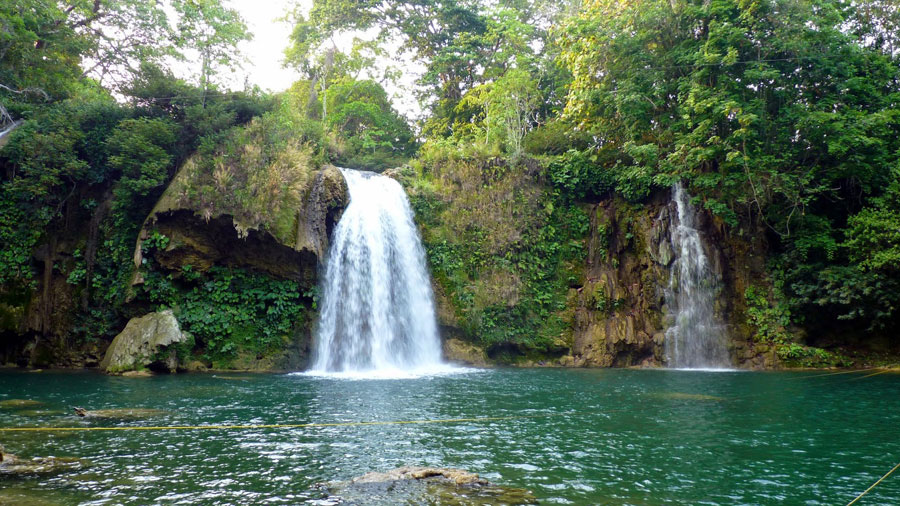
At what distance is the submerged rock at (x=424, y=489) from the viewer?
398 cm

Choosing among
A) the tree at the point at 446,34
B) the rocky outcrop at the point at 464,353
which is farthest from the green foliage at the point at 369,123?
the rocky outcrop at the point at 464,353

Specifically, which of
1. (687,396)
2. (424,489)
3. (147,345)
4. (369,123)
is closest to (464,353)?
(687,396)

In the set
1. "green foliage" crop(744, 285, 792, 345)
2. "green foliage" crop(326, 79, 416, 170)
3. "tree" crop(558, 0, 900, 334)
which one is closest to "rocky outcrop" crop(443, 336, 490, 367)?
"tree" crop(558, 0, 900, 334)

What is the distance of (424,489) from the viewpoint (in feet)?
13.9

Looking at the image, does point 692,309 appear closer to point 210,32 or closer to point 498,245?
point 498,245

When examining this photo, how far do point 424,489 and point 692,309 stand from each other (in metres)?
13.5

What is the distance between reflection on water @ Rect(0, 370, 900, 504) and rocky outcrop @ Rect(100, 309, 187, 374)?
7.47 ft

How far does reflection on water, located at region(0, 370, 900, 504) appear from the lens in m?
4.33

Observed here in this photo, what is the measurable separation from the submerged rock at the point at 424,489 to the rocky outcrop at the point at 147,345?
10.6 metres

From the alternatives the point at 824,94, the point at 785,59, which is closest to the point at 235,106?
the point at 785,59

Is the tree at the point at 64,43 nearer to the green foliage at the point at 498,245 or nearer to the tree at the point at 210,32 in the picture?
the tree at the point at 210,32

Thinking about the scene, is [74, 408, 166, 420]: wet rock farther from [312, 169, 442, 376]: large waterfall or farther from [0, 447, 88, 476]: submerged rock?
[312, 169, 442, 376]: large waterfall

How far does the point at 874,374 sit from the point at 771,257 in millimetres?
4361

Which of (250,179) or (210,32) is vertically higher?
(210,32)
